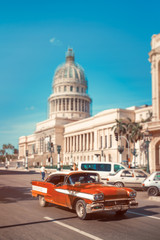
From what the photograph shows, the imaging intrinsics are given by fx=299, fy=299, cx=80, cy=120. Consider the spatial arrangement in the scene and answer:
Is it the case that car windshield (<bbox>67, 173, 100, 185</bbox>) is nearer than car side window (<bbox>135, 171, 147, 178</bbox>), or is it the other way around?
car windshield (<bbox>67, 173, 100, 185</bbox>)

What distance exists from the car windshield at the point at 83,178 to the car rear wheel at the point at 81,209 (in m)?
1.03

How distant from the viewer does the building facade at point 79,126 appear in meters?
43.1

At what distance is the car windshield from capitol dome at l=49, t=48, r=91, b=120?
373 feet

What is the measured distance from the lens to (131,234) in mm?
7594

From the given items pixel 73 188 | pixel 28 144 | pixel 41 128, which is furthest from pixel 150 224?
pixel 28 144

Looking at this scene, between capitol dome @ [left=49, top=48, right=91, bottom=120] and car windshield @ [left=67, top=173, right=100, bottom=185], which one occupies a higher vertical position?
capitol dome @ [left=49, top=48, right=91, bottom=120]

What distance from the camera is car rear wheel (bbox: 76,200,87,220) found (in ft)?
30.4

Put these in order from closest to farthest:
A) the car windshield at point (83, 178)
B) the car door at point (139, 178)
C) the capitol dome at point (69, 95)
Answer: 1. the car windshield at point (83, 178)
2. the car door at point (139, 178)
3. the capitol dome at point (69, 95)

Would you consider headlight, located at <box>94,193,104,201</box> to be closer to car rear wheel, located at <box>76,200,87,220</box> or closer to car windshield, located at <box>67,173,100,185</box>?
car rear wheel, located at <box>76,200,87,220</box>

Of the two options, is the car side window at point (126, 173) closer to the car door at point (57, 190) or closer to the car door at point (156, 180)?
the car door at point (156, 180)

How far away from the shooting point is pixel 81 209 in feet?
31.2

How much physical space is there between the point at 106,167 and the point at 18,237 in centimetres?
1708

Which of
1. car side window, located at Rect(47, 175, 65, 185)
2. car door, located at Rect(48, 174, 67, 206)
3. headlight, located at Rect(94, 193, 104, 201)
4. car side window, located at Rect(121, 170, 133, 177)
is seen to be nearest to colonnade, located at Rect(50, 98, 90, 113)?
car side window, located at Rect(121, 170, 133, 177)

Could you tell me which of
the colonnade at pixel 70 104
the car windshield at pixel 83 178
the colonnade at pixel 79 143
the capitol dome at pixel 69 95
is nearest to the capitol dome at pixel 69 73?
the capitol dome at pixel 69 95
